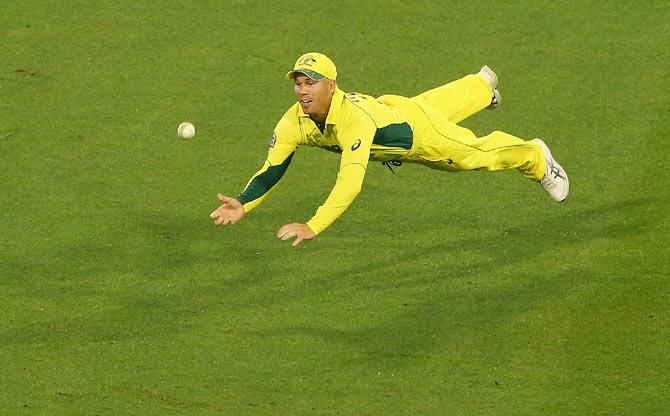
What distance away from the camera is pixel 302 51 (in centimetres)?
2238

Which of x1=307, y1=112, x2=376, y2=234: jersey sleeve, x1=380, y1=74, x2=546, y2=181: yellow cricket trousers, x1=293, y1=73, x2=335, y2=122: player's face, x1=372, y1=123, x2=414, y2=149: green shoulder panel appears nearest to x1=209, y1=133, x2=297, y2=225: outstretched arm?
x1=293, y1=73, x2=335, y2=122: player's face

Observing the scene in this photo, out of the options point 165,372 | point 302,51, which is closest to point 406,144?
point 165,372

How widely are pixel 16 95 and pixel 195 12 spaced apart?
9.66 ft

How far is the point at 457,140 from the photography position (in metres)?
17.2

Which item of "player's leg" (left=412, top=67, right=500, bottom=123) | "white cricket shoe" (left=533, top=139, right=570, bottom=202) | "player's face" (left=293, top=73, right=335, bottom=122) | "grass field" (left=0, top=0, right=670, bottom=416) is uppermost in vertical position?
"player's face" (left=293, top=73, right=335, bottom=122)

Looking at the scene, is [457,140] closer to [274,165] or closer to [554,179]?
[554,179]

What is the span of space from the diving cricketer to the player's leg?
1cm

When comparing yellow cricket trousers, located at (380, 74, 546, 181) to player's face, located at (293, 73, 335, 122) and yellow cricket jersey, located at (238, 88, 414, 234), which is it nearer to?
yellow cricket jersey, located at (238, 88, 414, 234)

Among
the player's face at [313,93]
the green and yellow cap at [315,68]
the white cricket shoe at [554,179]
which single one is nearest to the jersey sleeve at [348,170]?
the player's face at [313,93]

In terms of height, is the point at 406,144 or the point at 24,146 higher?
the point at 406,144

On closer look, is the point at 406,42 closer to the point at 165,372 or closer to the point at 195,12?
the point at 195,12

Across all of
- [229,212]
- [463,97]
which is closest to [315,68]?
[229,212]

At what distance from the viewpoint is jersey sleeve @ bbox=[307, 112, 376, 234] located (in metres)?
15.7

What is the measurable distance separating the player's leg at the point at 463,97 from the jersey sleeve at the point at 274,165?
5.04ft
